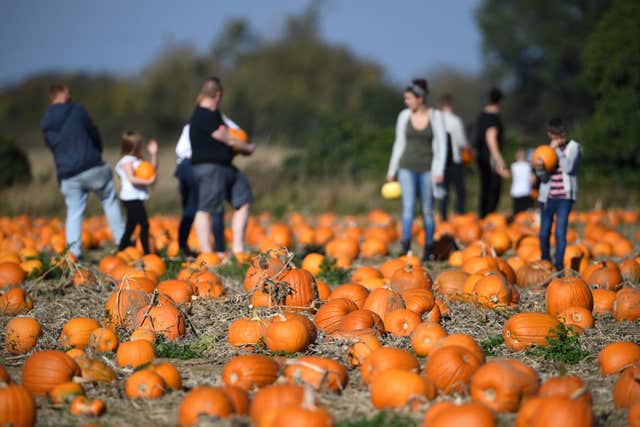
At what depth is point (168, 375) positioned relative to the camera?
383 cm

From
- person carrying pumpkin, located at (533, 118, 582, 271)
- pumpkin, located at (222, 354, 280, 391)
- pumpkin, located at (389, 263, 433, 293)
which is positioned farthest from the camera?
person carrying pumpkin, located at (533, 118, 582, 271)

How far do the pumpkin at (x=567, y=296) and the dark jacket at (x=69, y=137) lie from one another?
18.2 feet

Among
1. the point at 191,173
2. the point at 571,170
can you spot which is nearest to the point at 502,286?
the point at 571,170

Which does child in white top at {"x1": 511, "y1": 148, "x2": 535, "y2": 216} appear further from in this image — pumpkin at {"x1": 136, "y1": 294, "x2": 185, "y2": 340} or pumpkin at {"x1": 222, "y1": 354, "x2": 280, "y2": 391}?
pumpkin at {"x1": 222, "y1": 354, "x2": 280, "y2": 391}

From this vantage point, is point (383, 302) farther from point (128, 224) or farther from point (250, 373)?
point (128, 224)

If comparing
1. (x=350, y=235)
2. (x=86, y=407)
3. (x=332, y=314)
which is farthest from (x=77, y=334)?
(x=350, y=235)

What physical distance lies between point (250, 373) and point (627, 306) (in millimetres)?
3293

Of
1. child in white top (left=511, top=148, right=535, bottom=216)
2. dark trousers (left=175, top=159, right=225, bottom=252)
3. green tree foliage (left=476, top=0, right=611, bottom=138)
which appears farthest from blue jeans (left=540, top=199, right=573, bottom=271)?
green tree foliage (left=476, top=0, right=611, bottom=138)

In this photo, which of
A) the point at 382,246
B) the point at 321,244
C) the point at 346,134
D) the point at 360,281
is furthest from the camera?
the point at 346,134

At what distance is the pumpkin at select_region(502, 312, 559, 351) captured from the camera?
4.70 metres

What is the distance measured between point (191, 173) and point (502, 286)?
4.02 m

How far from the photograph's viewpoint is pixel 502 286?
5.77 meters

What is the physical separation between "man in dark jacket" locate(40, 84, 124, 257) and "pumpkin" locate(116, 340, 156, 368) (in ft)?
14.0

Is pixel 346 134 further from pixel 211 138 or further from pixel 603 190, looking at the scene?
pixel 211 138
